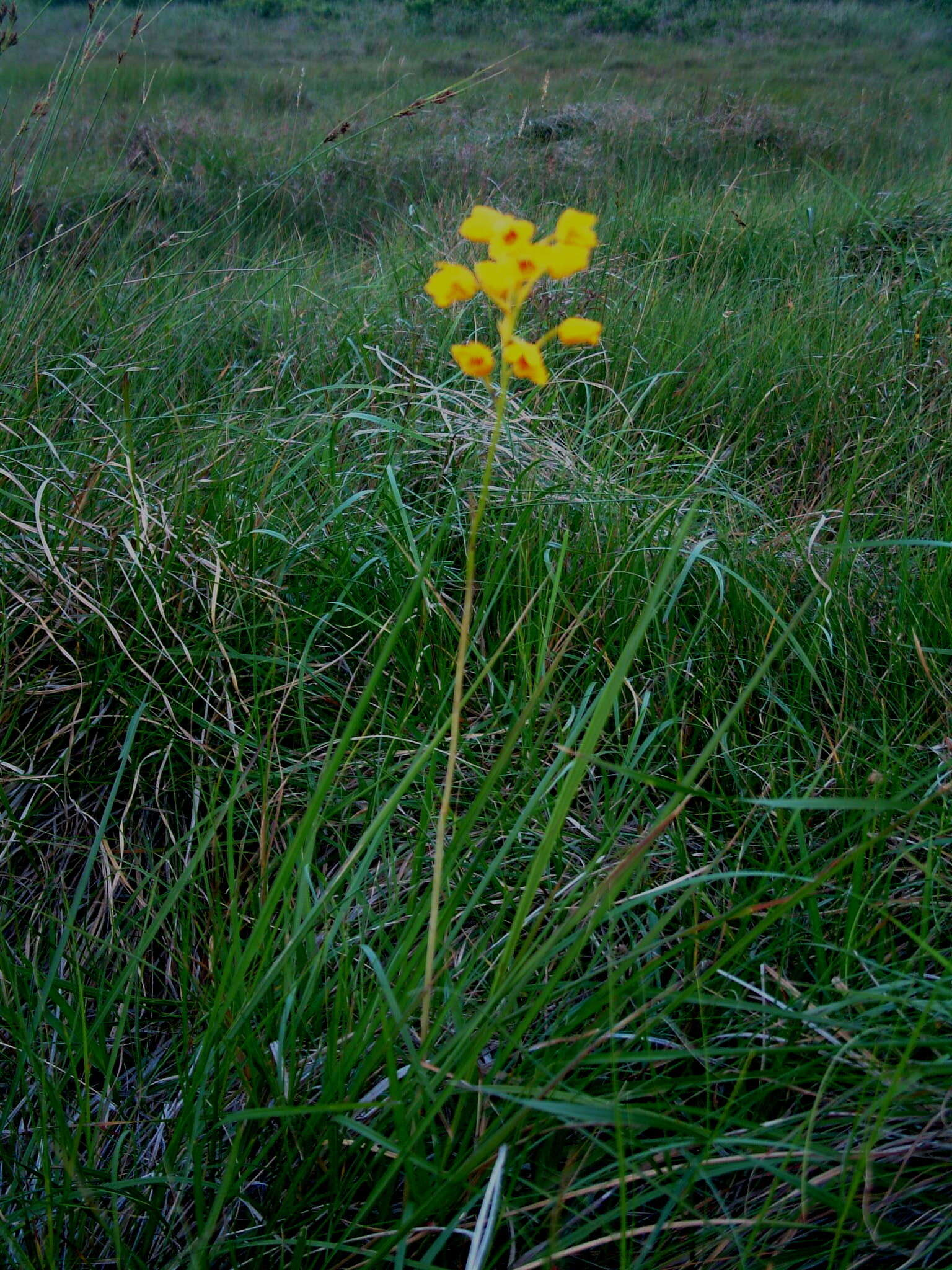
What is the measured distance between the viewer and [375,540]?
1.59 m

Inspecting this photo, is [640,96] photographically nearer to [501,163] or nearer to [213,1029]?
[501,163]

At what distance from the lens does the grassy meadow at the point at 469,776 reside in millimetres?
716

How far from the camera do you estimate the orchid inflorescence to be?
0.63 m

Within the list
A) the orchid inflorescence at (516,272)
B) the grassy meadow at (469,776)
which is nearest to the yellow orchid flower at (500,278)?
the orchid inflorescence at (516,272)

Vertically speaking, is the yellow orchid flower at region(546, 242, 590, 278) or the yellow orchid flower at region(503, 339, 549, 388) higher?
the yellow orchid flower at region(546, 242, 590, 278)

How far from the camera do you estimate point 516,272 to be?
642mm

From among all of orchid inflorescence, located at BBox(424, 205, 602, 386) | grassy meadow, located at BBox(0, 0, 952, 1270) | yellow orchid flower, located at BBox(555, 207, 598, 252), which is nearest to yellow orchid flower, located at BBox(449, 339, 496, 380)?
orchid inflorescence, located at BBox(424, 205, 602, 386)

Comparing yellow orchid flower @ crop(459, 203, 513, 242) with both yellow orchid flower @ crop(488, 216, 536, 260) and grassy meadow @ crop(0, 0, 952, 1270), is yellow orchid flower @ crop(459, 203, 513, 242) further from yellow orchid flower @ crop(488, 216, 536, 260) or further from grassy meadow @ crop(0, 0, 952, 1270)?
grassy meadow @ crop(0, 0, 952, 1270)

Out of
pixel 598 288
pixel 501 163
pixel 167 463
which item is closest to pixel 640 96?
pixel 501 163

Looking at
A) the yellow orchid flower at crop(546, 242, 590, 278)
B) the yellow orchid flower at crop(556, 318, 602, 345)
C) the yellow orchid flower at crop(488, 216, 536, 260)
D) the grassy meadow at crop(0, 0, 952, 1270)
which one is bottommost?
the grassy meadow at crop(0, 0, 952, 1270)

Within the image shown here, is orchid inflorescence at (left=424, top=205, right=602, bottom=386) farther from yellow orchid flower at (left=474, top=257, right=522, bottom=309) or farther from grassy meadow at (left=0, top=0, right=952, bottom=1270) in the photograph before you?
grassy meadow at (left=0, top=0, right=952, bottom=1270)

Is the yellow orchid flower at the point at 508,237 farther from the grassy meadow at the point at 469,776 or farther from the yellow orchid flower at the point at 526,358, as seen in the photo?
the grassy meadow at the point at 469,776

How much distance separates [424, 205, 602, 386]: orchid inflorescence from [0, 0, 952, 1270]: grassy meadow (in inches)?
6.9

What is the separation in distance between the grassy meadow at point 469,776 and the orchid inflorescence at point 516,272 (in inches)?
6.9
